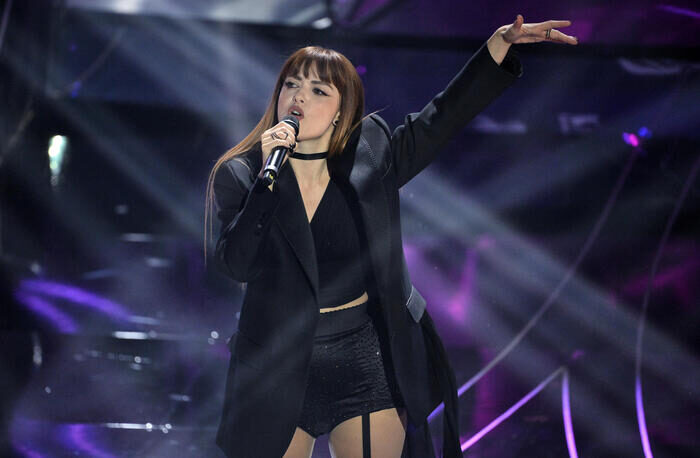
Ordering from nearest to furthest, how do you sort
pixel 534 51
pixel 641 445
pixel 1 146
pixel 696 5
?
pixel 641 445 < pixel 1 146 < pixel 696 5 < pixel 534 51

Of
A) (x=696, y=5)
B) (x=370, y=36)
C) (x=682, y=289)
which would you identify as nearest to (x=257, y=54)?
(x=370, y=36)

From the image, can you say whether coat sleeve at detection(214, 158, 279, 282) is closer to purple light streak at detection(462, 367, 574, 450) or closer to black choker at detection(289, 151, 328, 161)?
black choker at detection(289, 151, 328, 161)

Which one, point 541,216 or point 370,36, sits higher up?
point 370,36

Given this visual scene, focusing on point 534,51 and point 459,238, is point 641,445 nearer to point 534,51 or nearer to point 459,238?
point 459,238

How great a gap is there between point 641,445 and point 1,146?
4067 millimetres

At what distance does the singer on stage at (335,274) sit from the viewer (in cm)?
146

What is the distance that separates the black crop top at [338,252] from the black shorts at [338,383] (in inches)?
2.3

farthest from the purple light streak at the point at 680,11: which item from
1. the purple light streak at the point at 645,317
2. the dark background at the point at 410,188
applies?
the purple light streak at the point at 645,317

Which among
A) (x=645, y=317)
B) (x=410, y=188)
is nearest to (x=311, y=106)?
(x=645, y=317)

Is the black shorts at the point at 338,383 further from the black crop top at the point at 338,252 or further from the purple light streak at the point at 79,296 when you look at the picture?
the purple light streak at the point at 79,296

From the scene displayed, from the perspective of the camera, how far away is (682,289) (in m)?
5.36

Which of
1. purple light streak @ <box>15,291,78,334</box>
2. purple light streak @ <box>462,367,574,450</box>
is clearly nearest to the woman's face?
purple light streak @ <box>462,367,574,450</box>

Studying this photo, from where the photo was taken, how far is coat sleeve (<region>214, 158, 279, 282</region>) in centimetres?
138

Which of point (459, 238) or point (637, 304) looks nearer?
point (637, 304)
